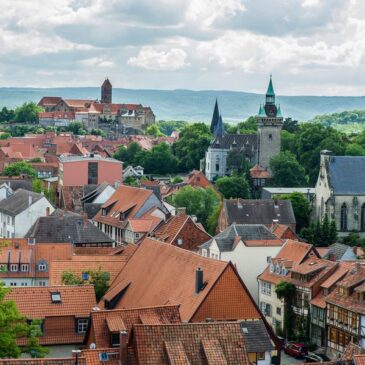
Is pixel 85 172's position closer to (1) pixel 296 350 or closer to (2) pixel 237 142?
(2) pixel 237 142

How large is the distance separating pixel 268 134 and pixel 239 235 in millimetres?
80810

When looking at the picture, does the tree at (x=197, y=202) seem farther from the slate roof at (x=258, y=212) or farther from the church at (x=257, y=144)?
the church at (x=257, y=144)

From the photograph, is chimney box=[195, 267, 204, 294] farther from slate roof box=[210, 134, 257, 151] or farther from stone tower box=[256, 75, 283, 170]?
slate roof box=[210, 134, 257, 151]

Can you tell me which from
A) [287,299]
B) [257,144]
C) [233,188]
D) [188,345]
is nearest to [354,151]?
[257,144]

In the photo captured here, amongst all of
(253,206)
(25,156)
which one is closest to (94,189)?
(253,206)

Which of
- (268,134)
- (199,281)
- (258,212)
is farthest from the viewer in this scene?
(268,134)

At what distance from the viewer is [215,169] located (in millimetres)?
157250

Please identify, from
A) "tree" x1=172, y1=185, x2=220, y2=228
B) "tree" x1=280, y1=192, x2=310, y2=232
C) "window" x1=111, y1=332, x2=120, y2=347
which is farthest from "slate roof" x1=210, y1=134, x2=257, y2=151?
"window" x1=111, y1=332, x2=120, y2=347

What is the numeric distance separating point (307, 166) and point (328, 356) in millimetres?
90999

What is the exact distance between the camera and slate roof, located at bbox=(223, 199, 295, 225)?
98312mm

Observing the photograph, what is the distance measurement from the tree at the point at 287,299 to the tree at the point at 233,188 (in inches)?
2449

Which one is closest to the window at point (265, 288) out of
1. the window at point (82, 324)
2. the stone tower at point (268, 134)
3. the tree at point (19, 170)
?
the window at point (82, 324)

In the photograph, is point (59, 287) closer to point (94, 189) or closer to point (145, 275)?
point (145, 275)

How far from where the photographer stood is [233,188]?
129 meters
